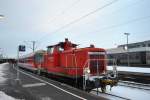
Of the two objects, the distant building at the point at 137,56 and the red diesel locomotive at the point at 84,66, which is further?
the distant building at the point at 137,56

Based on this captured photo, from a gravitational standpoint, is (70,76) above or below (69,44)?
below

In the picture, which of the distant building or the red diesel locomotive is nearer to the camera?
the red diesel locomotive

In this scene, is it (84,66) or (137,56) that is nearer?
(84,66)

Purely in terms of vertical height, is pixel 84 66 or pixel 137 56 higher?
pixel 137 56

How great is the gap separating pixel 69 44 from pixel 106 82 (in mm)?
6028

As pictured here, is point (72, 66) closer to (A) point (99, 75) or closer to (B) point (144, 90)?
(A) point (99, 75)

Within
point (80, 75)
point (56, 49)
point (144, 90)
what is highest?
point (56, 49)

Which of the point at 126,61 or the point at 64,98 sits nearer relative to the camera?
the point at 64,98

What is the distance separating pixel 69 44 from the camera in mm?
20281

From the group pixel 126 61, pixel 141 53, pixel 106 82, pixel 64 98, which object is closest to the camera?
pixel 64 98

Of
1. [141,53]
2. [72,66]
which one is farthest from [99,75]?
[141,53]

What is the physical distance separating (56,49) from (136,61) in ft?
125

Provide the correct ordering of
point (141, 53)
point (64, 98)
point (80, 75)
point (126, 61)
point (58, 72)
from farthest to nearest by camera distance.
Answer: point (126, 61) → point (141, 53) → point (58, 72) → point (80, 75) → point (64, 98)

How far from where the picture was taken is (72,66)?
17.7 meters
